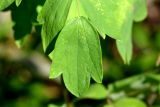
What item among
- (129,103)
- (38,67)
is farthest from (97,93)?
(38,67)

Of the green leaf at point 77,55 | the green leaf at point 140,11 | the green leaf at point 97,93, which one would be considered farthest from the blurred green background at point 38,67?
the green leaf at point 77,55

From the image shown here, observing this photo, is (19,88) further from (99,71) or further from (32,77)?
(99,71)

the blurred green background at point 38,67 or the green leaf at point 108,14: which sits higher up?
the green leaf at point 108,14

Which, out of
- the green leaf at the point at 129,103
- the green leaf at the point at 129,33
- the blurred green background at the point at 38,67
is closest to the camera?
the green leaf at the point at 129,33

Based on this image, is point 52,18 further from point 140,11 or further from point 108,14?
point 140,11

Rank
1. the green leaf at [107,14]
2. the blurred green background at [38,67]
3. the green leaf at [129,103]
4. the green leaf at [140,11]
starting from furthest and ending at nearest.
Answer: the blurred green background at [38,67]
the green leaf at [129,103]
the green leaf at [140,11]
the green leaf at [107,14]

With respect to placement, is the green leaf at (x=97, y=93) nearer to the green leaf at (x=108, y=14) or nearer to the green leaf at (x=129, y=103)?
the green leaf at (x=129, y=103)

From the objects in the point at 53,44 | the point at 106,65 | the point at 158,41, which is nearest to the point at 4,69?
the point at 106,65
